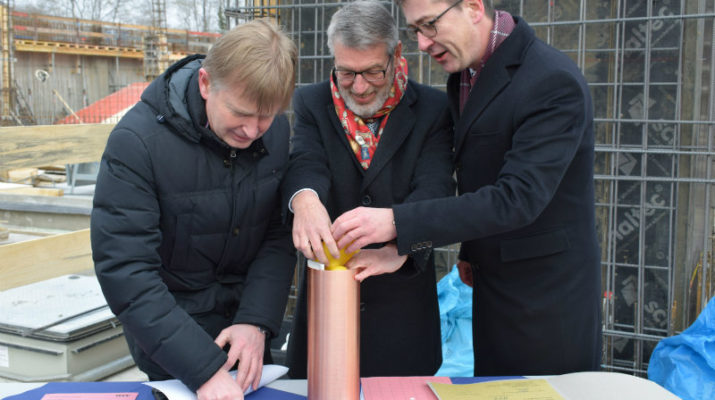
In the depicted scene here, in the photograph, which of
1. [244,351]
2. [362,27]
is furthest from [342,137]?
[244,351]

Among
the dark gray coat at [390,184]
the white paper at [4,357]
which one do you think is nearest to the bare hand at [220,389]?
the dark gray coat at [390,184]

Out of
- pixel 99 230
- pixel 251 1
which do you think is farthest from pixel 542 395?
pixel 251 1

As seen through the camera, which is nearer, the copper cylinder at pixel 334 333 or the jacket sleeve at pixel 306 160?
the copper cylinder at pixel 334 333

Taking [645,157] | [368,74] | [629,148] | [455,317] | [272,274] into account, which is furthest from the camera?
[455,317]

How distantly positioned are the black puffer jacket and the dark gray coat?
0.19 m

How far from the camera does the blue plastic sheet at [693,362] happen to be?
2158 millimetres

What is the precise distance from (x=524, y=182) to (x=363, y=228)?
1.25ft

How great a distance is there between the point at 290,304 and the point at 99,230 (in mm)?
2092

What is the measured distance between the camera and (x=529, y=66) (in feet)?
4.73

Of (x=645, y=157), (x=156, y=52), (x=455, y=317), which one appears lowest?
(x=455, y=317)

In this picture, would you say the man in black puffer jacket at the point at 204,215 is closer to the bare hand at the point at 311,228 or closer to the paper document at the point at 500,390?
the bare hand at the point at 311,228

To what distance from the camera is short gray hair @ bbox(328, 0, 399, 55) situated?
4.96ft

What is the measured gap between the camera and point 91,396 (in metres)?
1.29

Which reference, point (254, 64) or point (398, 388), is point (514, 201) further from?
point (254, 64)
